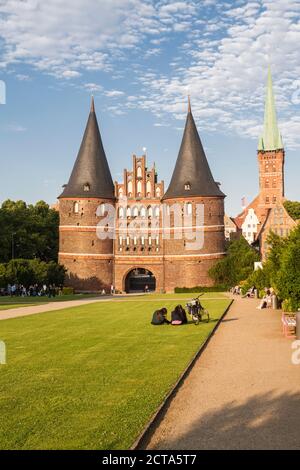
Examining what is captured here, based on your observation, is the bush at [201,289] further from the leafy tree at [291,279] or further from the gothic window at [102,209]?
the leafy tree at [291,279]

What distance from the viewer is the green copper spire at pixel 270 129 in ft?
345

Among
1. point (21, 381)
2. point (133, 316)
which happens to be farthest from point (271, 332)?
point (21, 381)

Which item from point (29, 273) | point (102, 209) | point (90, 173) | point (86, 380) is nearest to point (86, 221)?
point (102, 209)

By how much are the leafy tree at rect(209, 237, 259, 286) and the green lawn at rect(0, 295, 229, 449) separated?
35984 mm

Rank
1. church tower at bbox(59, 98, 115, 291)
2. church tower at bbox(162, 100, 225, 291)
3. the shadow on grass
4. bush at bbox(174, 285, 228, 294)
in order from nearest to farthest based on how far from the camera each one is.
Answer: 1. the shadow on grass
2. bush at bbox(174, 285, 228, 294)
3. church tower at bbox(162, 100, 225, 291)
4. church tower at bbox(59, 98, 115, 291)

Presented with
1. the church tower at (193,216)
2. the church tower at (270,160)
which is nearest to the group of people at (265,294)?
the church tower at (193,216)

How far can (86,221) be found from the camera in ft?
204

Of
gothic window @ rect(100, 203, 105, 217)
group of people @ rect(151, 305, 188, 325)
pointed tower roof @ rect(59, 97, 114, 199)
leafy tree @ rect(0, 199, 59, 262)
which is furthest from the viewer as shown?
leafy tree @ rect(0, 199, 59, 262)

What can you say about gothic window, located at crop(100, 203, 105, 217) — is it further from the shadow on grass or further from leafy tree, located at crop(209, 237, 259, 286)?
the shadow on grass

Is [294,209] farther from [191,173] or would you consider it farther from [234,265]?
[234,265]

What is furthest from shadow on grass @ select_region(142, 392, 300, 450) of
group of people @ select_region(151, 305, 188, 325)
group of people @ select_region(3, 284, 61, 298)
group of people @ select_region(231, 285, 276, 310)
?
group of people @ select_region(3, 284, 61, 298)

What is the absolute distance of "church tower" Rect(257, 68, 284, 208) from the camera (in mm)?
105938

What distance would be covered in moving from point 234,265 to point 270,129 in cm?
5597

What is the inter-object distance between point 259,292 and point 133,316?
52.4ft
